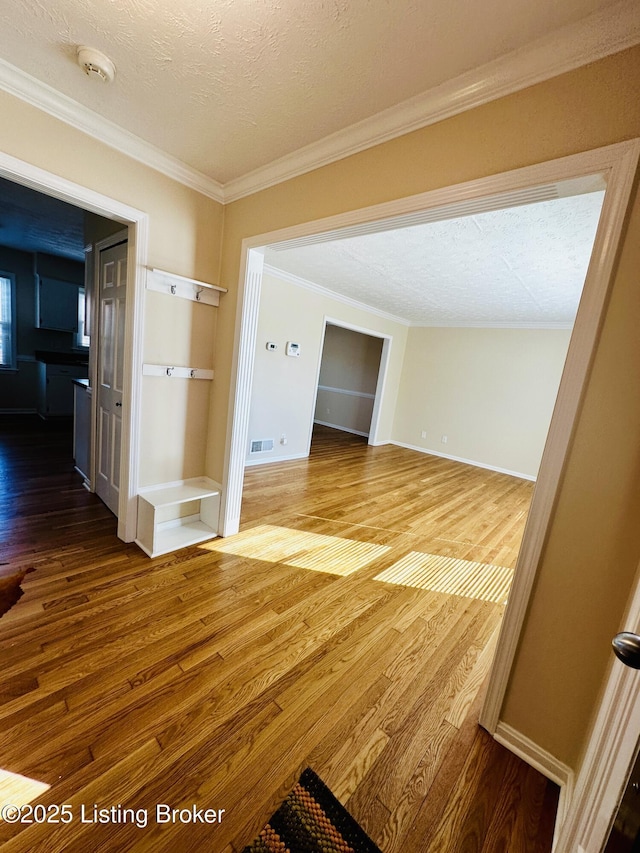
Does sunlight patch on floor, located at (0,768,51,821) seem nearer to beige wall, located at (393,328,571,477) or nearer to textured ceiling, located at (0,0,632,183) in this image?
textured ceiling, located at (0,0,632,183)

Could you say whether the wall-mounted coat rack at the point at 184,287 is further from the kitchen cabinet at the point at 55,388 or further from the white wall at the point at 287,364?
the kitchen cabinet at the point at 55,388

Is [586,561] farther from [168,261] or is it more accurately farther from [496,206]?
[168,261]

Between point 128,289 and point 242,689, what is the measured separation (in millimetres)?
2510

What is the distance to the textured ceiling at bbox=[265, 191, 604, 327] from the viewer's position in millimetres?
2449

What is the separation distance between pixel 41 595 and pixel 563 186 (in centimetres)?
321

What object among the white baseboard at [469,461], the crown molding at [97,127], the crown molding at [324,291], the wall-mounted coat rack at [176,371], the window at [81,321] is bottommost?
the white baseboard at [469,461]

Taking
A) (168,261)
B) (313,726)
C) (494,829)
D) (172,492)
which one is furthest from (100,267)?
(494,829)

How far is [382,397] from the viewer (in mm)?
7148

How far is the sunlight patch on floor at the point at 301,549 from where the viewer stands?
8.65 feet

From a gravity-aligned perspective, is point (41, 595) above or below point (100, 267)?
below

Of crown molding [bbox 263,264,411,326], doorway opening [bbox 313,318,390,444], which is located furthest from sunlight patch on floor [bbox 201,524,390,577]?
doorway opening [bbox 313,318,390,444]

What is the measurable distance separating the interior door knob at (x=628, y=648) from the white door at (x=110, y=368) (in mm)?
3068

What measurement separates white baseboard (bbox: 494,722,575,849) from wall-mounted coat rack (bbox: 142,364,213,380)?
2.78 meters

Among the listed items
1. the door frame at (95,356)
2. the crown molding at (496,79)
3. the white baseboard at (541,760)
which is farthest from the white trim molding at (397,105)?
the white baseboard at (541,760)
